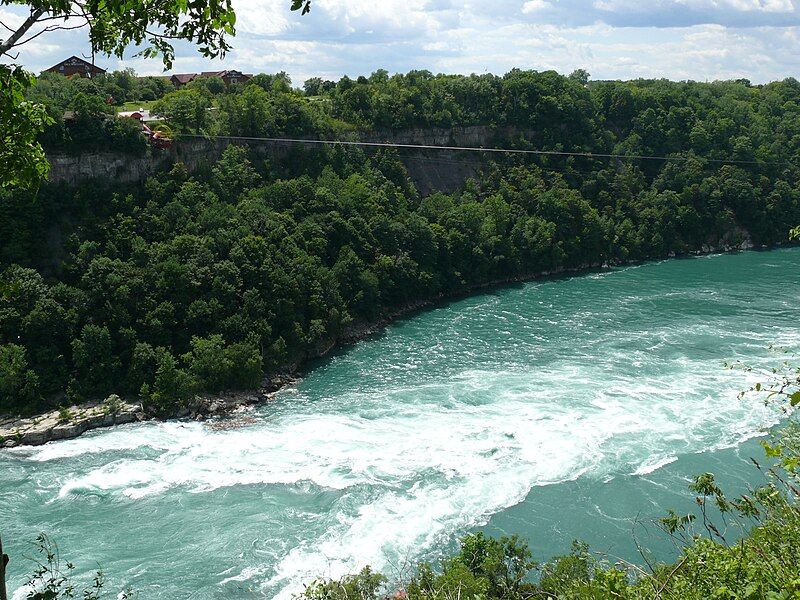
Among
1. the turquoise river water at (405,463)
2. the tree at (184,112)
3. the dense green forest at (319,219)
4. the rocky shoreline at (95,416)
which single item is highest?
the tree at (184,112)

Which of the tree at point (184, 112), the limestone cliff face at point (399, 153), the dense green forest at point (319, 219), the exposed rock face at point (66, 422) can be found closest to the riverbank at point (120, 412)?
the exposed rock face at point (66, 422)

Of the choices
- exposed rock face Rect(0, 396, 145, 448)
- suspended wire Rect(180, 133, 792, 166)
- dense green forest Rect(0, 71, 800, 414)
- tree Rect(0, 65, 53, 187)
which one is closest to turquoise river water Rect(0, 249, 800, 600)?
exposed rock face Rect(0, 396, 145, 448)

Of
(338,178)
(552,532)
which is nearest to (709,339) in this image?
(552,532)

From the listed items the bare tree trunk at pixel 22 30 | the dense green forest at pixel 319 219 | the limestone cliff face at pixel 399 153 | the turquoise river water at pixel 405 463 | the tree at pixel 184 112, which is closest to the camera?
the bare tree trunk at pixel 22 30

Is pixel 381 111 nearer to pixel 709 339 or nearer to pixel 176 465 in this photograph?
pixel 709 339

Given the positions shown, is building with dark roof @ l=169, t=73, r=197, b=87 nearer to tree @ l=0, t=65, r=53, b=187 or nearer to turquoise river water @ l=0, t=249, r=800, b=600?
turquoise river water @ l=0, t=249, r=800, b=600

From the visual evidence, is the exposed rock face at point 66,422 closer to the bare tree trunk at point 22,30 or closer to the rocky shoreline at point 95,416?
the rocky shoreline at point 95,416
